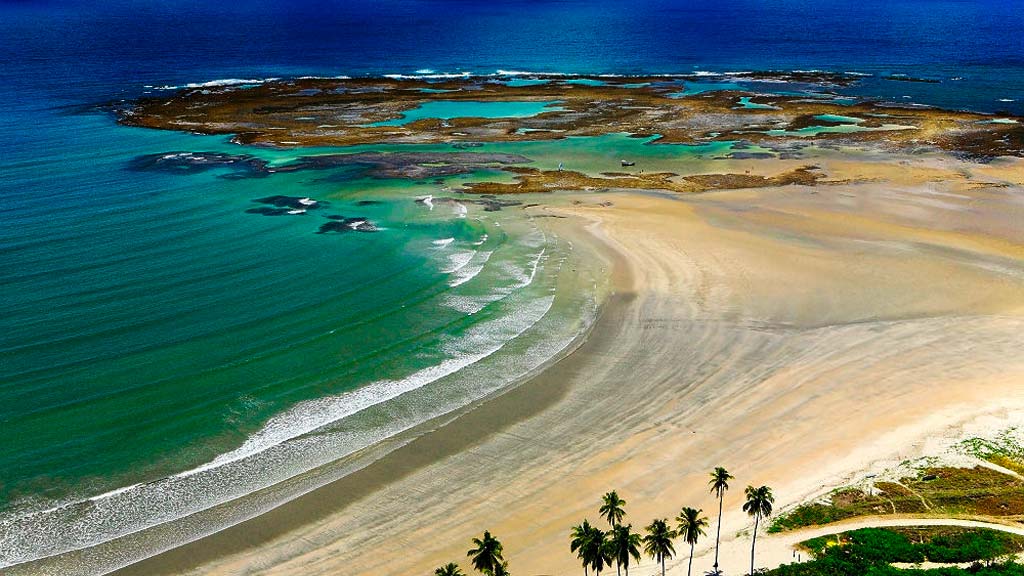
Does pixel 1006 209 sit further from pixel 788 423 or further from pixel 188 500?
pixel 188 500

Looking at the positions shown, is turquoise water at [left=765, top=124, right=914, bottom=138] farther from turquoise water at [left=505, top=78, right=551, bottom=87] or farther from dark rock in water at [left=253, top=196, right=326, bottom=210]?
dark rock in water at [left=253, top=196, right=326, bottom=210]

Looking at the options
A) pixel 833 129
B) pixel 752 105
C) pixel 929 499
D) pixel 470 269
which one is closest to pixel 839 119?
pixel 833 129

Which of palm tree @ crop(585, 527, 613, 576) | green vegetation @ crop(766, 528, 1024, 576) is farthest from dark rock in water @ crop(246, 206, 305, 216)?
green vegetation @ crop(766, 528, 1024, 576)

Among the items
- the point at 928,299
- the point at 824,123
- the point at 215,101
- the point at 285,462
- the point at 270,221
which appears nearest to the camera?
the point at 285,462

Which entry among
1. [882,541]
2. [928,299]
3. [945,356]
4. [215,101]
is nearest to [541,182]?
[928,299]

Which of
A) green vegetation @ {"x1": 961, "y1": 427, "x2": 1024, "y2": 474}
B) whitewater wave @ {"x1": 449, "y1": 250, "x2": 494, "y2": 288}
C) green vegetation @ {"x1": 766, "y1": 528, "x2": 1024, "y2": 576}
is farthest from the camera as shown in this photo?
whitewater wave @ {"x1": 449, "y1": 250, "x2": 494, "y2": 288}
